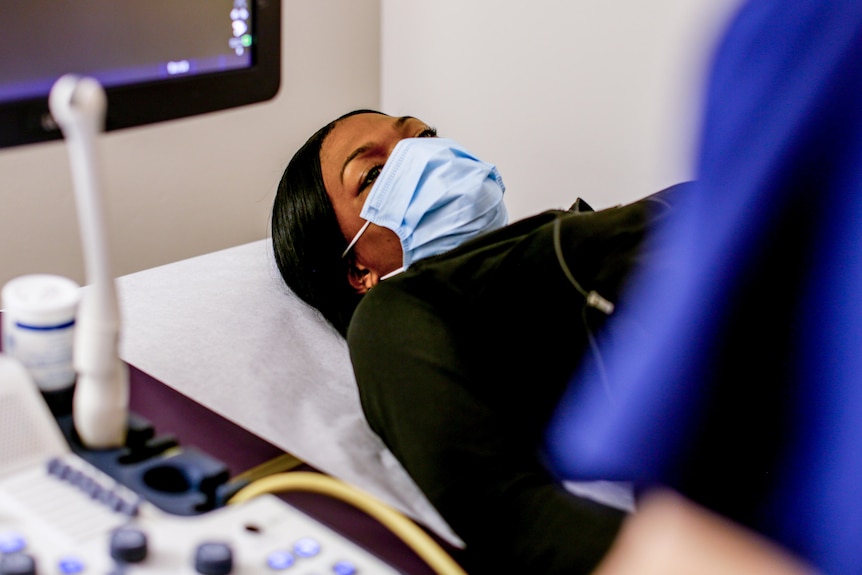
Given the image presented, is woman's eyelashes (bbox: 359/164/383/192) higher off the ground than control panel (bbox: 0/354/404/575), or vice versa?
woman's eyelashes (bbox: 359/164/383/192)

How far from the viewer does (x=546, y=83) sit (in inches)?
104

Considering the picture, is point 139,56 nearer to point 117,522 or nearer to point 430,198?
point 117,522

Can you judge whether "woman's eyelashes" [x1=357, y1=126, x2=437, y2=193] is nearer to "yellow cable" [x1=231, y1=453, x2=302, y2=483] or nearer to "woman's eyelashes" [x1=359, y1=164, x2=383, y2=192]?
"woman's eyelashes" [x1=359, y1=164, x2=383, y2=192]

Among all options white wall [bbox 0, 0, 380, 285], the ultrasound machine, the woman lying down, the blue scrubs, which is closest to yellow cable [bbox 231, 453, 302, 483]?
the woman lying down

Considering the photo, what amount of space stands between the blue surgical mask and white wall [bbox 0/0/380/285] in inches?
29.3

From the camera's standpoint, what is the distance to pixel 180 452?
103 centimetres

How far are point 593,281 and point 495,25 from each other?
1.41m

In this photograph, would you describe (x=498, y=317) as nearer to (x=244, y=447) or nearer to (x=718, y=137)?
(x=244, y=447)

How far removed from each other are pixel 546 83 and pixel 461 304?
1.25 m

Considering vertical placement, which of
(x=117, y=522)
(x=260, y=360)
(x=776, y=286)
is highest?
(x=776, y=286)

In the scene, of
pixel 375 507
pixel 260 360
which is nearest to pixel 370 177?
pixel 260 360

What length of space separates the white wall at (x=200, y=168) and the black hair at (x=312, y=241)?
526 mm

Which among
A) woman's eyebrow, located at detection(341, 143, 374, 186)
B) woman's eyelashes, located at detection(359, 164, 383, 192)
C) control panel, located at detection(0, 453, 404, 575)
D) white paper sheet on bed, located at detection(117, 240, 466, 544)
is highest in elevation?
woman's eyebrow, located at detection(341, 143, 374, 186)

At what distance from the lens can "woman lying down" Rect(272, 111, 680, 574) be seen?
129cm
